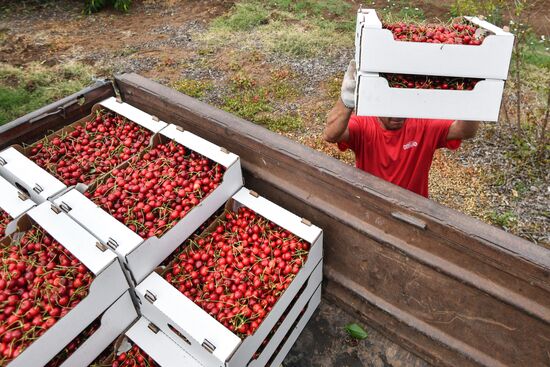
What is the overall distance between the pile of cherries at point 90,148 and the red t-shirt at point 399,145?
1.76 m

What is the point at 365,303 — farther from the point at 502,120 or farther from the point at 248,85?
the point at 248,85

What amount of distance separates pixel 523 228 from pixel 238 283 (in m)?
3.61

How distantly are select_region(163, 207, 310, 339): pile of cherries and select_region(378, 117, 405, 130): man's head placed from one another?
3.69 feet

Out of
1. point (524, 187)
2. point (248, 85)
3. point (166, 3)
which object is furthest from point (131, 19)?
point (524, 187)

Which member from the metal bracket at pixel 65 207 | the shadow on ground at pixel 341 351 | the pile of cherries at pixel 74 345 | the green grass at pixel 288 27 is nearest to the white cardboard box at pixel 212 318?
the pile of cherries at pixel 74 345

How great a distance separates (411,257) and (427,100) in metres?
0.96

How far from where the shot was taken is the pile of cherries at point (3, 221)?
9.14 feet

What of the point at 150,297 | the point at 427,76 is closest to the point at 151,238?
the point at 150,297

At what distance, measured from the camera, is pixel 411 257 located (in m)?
2.57

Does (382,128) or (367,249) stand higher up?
(382,128)

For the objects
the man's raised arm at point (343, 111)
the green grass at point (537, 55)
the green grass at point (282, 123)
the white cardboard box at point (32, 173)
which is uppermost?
the man's raised arm at point (343, 111)

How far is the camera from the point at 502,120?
20.5 ft

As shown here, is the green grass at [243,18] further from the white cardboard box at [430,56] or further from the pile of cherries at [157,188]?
the white cardboard box at [430,56]

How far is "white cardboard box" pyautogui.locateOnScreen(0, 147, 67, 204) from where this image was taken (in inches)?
111
